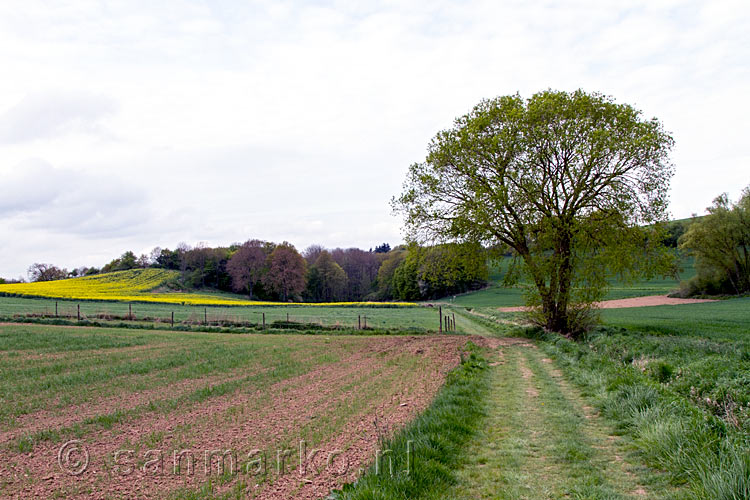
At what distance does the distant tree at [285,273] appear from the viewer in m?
95.1

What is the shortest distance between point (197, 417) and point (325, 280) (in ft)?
338

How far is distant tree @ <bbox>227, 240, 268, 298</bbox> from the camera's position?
9888 centimetres

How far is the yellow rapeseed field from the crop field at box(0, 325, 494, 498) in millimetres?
43485

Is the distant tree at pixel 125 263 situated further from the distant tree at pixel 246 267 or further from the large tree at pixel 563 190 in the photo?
the large tree at pixel 563 190

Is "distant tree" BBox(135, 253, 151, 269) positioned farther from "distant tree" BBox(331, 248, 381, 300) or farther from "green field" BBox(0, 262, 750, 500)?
"green field" BBox(0, 262, 750, 500)

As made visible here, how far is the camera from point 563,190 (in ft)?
77.2

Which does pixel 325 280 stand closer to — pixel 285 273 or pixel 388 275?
pixel 388 275

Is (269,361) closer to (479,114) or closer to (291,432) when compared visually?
(291,432)

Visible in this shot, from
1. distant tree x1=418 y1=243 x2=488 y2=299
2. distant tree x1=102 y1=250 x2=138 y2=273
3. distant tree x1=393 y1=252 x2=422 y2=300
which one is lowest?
distant tree x1=393 y1=252 x2=422 y2=300

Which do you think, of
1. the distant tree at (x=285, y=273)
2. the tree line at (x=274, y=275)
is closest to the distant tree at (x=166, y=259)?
the tree line at (x=274, y=275)

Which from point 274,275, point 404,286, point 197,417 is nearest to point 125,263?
point 274,275

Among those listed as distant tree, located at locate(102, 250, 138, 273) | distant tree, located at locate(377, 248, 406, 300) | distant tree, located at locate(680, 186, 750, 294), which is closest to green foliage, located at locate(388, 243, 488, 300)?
distant tree, located at locate(680, 186, 750, 294)

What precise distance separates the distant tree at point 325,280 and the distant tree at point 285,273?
10.6 meters

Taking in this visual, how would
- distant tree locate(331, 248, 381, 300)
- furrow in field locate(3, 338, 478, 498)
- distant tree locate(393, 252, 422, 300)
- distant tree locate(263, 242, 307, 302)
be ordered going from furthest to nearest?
distant tree locate(331, 248, 381, 300) < distant tree locate(393, 252, 422, 300) < distant tree locate(263, 242, 307, 302) < furrow in field locate(3, 338, 478, 498)
